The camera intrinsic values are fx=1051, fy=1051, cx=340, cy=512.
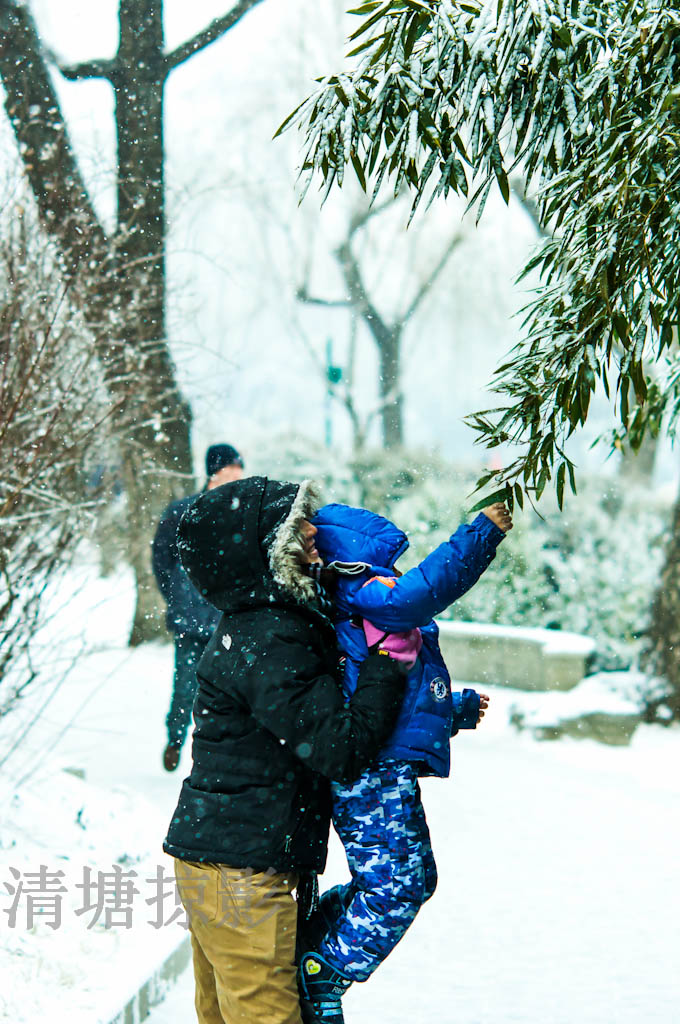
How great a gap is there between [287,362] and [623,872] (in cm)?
1673

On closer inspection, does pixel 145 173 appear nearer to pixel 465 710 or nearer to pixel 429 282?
pixel 465 710

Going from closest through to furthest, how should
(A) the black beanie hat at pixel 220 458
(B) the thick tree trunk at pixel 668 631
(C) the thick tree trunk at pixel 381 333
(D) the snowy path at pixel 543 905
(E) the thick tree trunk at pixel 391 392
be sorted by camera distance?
(D) the snowy path at pixel 543 905, (A) the black beanie hat at pixel 220 458, (B) the thick tree trunk at pixel 668 631, (C) the thick tree trunk at pixel 381 333, (E) the thick tree trunk at pixel 391 392

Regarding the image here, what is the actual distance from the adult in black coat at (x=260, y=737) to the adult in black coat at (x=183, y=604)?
3.12 metres

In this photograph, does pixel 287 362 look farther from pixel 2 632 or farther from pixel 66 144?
pixel 2 632

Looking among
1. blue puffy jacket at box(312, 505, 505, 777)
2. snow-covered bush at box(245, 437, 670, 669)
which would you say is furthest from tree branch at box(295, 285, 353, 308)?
blue puffy jacket at box(312, 505, 505, 777)

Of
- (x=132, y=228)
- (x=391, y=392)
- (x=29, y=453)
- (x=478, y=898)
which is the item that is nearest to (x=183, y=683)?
(x=29, y=453)

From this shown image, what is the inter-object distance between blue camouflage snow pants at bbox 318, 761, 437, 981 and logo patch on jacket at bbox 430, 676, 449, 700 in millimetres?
171

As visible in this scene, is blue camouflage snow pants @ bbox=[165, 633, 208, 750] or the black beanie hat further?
blue camouflage snow pants @ bbox=[165, 633, 208, 750]

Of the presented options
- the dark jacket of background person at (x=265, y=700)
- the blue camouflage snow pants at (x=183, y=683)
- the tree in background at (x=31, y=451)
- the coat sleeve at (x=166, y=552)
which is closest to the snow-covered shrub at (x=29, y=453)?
the tree in background at (x=31, y=451)

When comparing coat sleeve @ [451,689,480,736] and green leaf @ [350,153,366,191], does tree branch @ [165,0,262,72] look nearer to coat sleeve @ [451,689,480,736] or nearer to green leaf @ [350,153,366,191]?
green leaf @ [350,153,366,191]

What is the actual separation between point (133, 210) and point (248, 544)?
7193 millimetres

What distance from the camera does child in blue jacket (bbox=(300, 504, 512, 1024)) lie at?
2.37m

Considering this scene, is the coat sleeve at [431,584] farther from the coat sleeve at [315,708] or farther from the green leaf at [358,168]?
the green leaf at [358,168]

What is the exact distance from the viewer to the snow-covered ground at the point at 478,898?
3.46 metres
